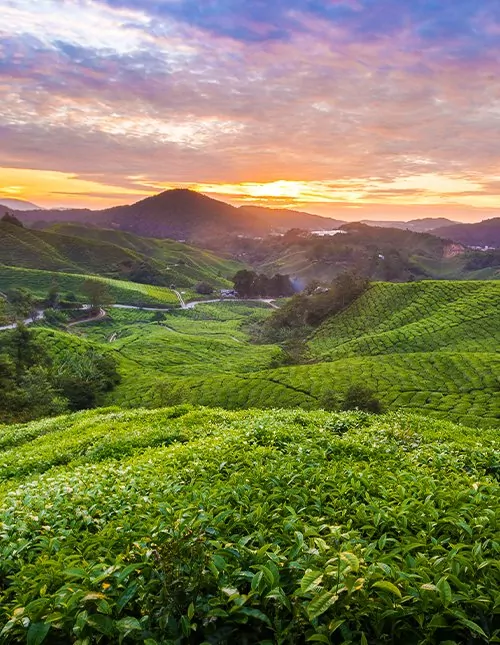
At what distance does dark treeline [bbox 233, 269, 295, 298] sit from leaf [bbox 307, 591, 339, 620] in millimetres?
138901

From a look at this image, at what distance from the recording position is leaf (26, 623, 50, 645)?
10.3ft

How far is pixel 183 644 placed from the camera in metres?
3.17

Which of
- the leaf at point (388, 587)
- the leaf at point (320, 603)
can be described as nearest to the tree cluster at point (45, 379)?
the leaf at point (320, 603)

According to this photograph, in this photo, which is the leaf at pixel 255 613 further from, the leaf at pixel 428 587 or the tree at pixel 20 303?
the tree at pixel 20 303

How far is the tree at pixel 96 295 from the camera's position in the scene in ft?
314

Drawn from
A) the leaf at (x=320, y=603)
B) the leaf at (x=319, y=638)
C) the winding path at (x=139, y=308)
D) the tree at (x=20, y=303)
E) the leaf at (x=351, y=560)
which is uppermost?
the leaf at (x=351, y=560)

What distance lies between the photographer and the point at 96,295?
95.8 metres

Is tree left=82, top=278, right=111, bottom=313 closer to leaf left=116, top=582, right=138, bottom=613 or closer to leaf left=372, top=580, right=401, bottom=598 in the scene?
leaf left=116, top=582, right=138, bottom=613

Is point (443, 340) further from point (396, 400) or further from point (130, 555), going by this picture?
point (130, 555)

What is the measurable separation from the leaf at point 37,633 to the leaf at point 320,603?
1985 millimetres

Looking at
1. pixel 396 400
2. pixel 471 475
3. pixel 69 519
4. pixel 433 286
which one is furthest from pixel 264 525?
pixel 433 286

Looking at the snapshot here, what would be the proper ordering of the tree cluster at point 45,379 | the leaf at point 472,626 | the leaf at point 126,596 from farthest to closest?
the tree cluster at point 45,379
the leaf at point 126,596
the leaf at point 472,626

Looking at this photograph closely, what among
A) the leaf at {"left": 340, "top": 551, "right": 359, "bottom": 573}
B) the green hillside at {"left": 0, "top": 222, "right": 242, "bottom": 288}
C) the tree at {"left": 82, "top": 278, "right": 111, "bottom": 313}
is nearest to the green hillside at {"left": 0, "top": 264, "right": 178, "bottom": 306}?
the tree at {"left": 82, "top": 278, "right": 111, "bottom": 313}

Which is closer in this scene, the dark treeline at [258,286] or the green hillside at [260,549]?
the green hillside at [260,549]
